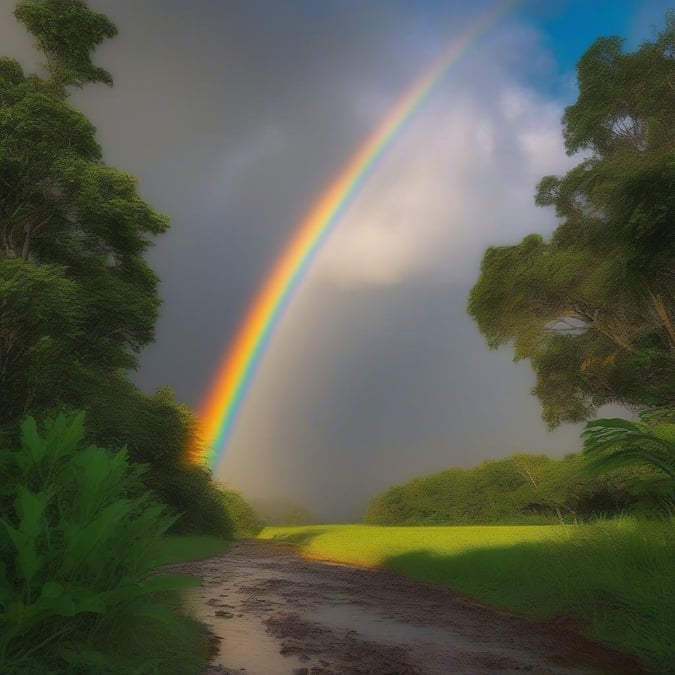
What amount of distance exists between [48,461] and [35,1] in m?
21.9

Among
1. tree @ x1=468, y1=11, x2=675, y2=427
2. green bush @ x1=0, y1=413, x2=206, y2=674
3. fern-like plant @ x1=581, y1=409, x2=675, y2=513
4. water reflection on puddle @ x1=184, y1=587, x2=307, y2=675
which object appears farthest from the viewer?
tree @ x1=468, y1=11, x2=675, y2=427

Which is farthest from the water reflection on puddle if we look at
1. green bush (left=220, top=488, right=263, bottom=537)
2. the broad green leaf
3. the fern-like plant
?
green bush (left=220, top=488, right=263, bottom=537)

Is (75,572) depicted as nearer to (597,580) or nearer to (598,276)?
(597,580)

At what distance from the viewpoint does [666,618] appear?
20.9ft

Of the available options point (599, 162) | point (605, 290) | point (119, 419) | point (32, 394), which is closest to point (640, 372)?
point (605, 290)

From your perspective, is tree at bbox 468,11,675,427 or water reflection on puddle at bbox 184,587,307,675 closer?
water reflection on puddle at bbox 184,587,307,675

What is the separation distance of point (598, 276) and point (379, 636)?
49.5 ft

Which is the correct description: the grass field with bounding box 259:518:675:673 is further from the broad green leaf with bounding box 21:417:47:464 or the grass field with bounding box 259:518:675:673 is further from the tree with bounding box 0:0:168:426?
the tree with bounding box 0:0:168:426

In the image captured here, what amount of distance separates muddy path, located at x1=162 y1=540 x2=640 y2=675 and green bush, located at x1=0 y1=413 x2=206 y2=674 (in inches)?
55.8

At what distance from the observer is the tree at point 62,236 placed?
568 inches

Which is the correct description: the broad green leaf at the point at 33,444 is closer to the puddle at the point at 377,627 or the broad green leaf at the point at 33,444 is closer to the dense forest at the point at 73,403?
the dense forest at the point at 73,403

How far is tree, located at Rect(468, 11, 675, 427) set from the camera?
60.7 feet

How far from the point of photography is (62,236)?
20047 millimetres

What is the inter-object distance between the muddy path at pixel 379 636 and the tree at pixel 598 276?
11.3 metres
